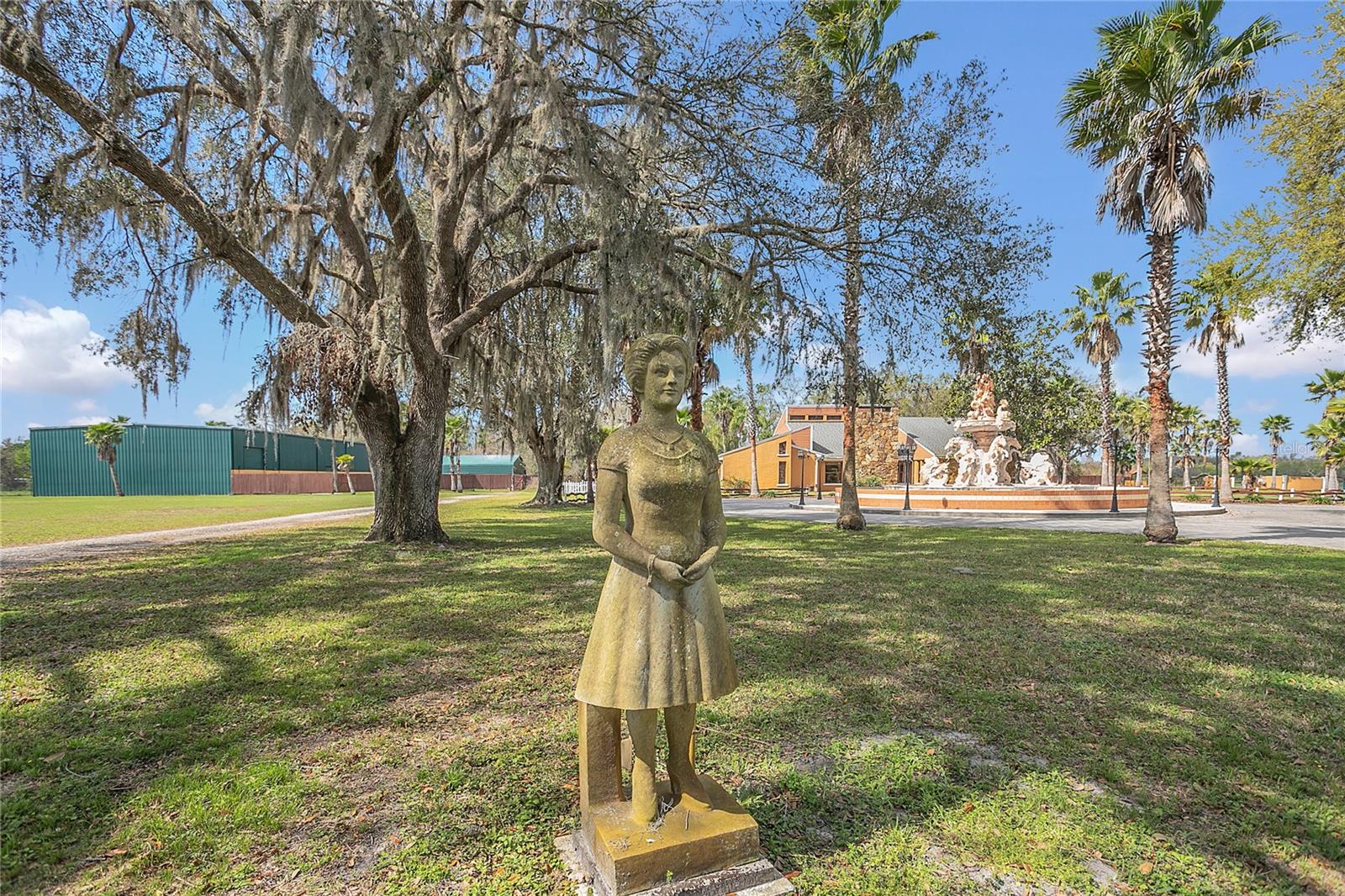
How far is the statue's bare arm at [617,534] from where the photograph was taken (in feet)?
7.01

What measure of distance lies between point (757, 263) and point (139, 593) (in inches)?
353

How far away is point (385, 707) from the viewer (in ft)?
12.8

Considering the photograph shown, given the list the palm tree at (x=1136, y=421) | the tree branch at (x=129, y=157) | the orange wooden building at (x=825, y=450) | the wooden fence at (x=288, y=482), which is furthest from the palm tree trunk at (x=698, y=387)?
the palm tree at (x=1136, y=421)

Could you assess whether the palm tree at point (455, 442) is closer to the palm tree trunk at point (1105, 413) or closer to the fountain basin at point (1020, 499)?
the fountain basin at point (1020, 499)

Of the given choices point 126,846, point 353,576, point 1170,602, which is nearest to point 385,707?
point 126,846

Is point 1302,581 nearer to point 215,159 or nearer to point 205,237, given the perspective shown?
point 205,237

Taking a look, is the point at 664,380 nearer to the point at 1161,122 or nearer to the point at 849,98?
the point at 849,98

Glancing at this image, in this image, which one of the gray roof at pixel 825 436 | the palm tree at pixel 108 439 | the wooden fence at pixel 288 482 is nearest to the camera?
the palm tree at pixel 108 439

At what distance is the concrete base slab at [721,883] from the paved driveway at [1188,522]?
1449 centimetres

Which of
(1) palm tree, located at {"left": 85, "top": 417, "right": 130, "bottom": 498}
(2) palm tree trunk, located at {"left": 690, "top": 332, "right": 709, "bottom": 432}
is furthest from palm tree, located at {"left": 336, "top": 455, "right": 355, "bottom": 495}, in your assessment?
(2) palm tree trunk, located at {"left": 690, "top": 332, "right": 709, "bottom": 432}

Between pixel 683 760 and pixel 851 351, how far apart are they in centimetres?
948

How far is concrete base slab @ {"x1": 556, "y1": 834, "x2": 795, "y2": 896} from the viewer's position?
2.08m

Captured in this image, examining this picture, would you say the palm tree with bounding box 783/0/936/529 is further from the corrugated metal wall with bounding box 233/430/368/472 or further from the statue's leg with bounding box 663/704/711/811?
the corrugated metal wall with bounding box 233/430/368/472

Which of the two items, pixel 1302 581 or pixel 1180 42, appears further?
pixel 1180 42
